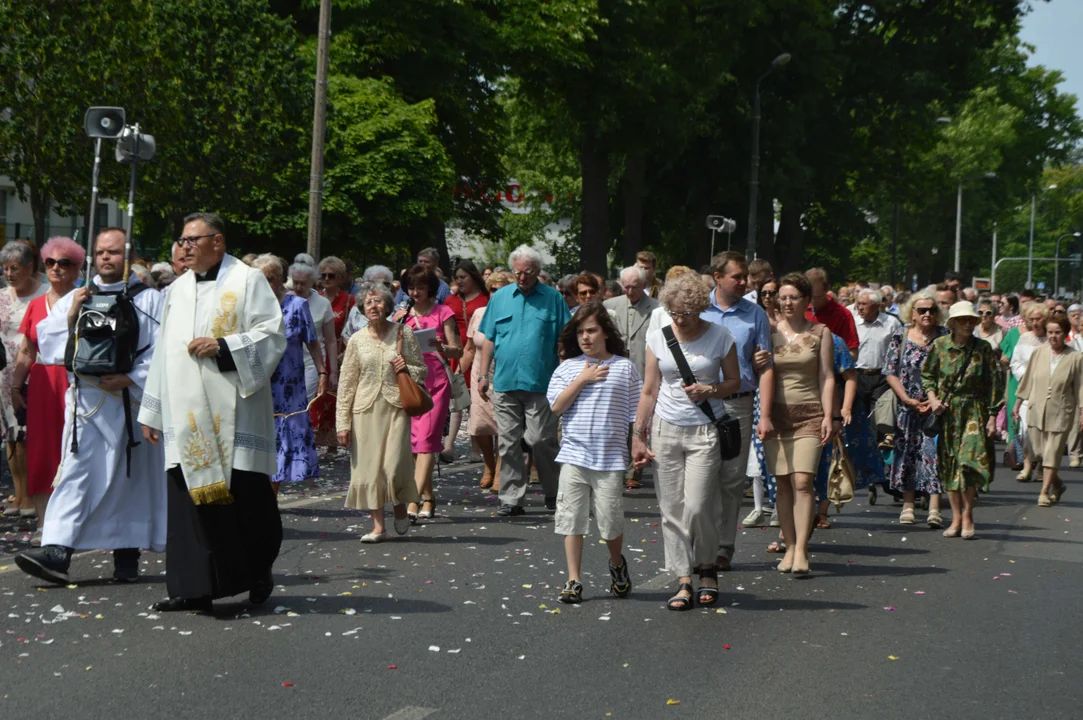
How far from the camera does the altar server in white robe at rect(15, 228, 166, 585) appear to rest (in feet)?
27.4

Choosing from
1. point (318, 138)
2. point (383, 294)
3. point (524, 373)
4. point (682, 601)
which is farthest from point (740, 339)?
point (318, 138)

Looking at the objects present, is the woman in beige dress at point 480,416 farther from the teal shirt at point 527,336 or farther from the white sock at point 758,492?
the white sock at point 758,492

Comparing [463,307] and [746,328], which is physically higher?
[463,307]

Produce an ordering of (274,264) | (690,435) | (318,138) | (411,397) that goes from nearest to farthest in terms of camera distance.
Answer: (690,435), (411,397), (274,264), (318,138)

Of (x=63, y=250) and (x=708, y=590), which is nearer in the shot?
(x=708, y=590)

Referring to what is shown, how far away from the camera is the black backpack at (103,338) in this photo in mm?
8383

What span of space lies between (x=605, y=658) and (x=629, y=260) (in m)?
33.6

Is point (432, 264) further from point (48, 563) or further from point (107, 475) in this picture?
point (48, 563)

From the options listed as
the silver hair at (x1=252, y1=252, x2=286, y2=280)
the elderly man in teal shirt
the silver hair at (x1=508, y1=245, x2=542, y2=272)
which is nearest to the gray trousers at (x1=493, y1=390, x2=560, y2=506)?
the elderly man in teal shirt

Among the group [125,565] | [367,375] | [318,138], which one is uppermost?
[318,138]

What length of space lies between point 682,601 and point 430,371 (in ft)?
15.5

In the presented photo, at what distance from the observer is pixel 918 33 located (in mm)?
41688

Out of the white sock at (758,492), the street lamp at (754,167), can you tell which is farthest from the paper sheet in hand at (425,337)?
the street lamp at (754,167)

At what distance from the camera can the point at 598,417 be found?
27.3 feet
